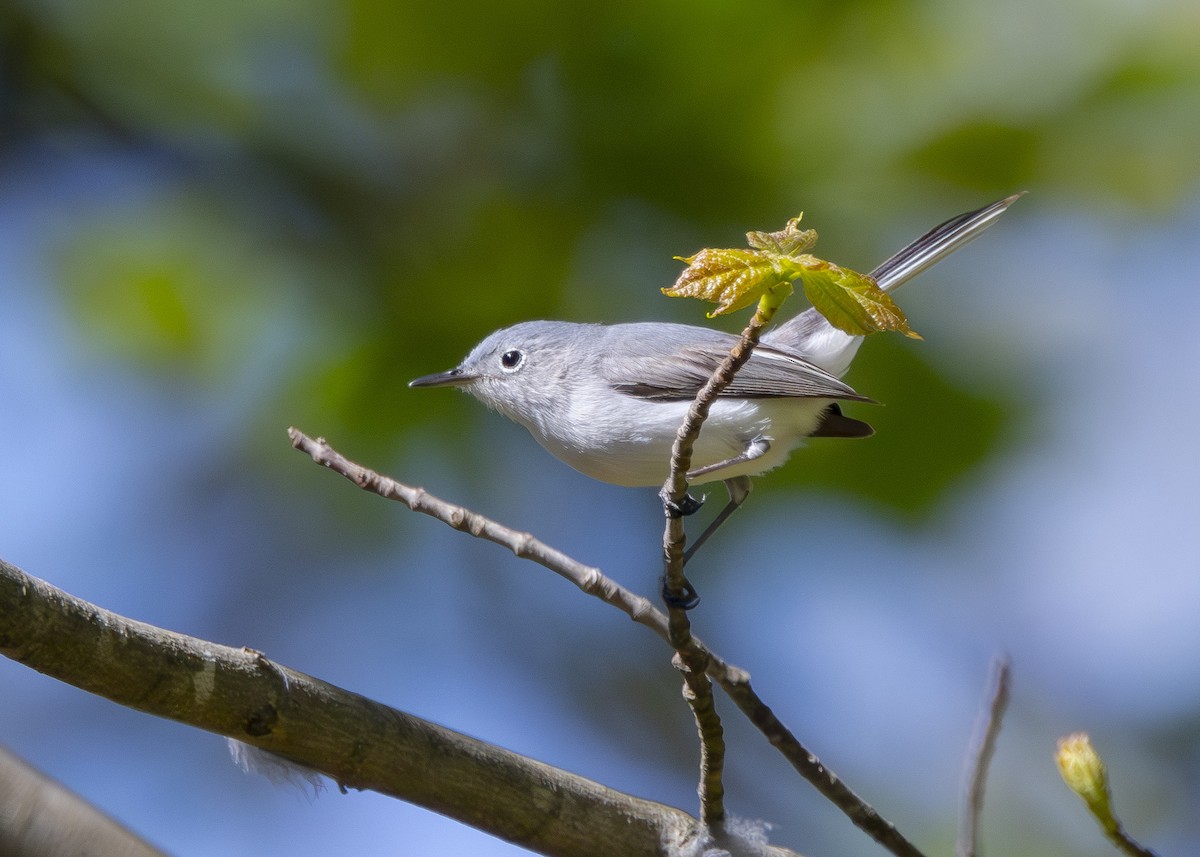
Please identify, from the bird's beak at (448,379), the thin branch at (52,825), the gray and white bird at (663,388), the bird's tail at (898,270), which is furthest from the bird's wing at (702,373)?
the thin branch at (52,825)

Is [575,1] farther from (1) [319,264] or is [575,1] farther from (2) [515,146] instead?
(1) [319,264]

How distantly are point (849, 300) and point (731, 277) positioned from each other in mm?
106

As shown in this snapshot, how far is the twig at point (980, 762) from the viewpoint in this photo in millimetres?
1419

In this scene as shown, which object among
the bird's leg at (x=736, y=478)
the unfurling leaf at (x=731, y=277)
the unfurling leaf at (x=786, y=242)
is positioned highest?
the bird's leg at (x=736, y=478)

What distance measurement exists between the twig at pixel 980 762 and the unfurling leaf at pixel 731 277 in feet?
2.69

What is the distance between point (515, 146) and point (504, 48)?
222 millimetres

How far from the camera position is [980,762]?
1.46 metres

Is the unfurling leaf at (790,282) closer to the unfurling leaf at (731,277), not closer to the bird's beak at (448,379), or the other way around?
the unfurling leaf at (731,277)

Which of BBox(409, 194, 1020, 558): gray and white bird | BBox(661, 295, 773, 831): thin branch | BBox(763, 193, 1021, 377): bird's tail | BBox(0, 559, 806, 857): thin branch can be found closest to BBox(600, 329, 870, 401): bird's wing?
BBox(409, 194, 1020, 558): gray and white bird

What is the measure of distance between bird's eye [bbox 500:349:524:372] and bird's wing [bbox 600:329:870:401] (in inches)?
7.9

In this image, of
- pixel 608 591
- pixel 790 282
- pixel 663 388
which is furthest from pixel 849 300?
pixel 663 388

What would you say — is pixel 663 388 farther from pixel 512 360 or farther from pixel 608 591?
pixel 608 591

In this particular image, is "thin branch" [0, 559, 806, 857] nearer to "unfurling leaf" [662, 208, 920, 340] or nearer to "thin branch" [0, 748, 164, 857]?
"thin branch" [0, 748, 164, 857]

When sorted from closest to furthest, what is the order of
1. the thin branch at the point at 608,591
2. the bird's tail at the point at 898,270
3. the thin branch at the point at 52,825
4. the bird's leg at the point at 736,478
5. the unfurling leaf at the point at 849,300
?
the thin branch at the point at 52,825
the unfurling leaf at the point at 849,300
the thin branch at the point at 608,591
the bird's leg at the point at 736,478
the bird's tail at the point at 898,270
